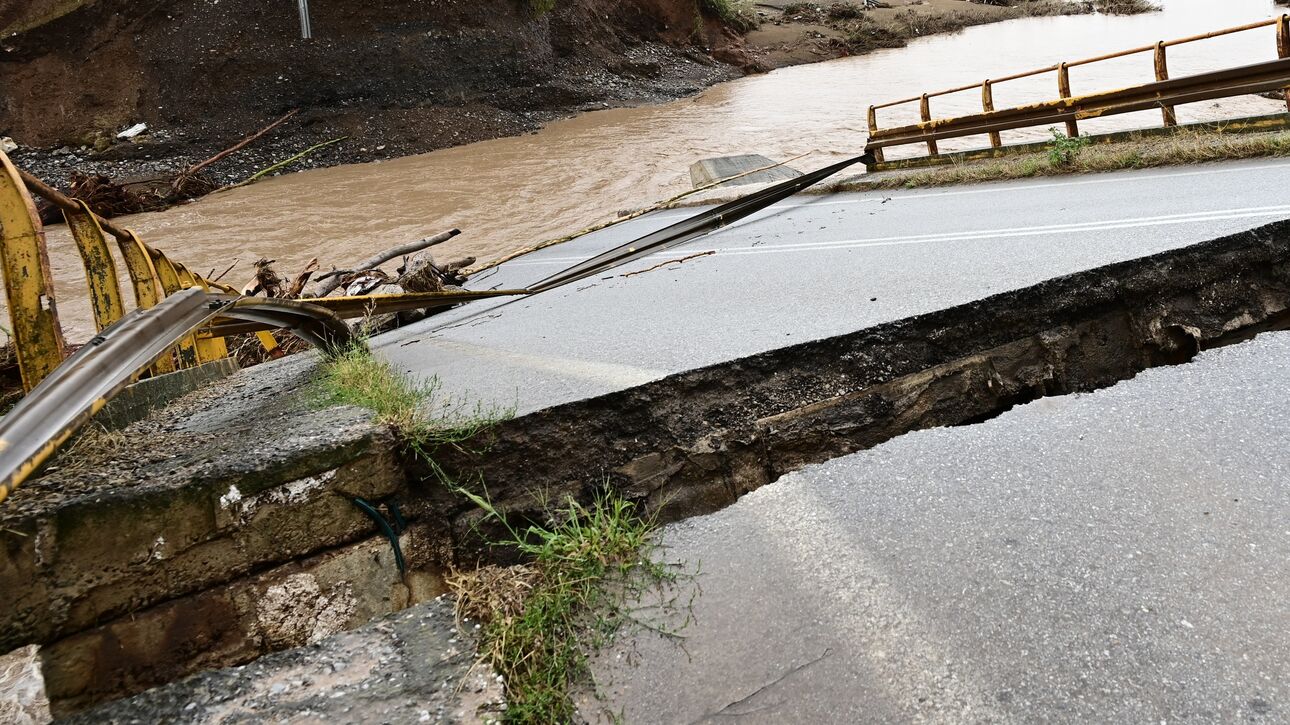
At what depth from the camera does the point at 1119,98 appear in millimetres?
9469

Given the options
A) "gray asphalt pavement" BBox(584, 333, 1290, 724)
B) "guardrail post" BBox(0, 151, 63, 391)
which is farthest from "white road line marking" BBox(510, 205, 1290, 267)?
"guardrail post" BBox(0, 151, 63, 391)

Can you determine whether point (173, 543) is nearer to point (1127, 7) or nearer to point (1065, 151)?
point (1065, 151)

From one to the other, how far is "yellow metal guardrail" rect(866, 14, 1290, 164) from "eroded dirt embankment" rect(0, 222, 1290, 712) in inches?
225

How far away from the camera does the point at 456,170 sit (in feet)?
68.1

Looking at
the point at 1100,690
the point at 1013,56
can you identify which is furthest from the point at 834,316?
Result: the point at 1013,56

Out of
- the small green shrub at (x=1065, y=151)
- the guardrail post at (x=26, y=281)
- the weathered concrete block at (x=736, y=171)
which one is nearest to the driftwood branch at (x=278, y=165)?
the weathered concrete block at (x=736, y=171)

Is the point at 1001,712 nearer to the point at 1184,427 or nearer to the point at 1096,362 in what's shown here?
the point at 1184,427

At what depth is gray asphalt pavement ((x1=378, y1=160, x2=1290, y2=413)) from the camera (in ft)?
12.4

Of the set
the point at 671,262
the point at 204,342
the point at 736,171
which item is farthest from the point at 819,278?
the point at 736,171

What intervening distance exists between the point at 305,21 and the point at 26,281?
2365cm

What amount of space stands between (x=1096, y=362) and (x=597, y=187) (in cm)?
1572

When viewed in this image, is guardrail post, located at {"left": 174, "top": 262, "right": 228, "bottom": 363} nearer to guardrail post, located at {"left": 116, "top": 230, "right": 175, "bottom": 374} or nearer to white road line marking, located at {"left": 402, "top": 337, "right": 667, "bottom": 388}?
guardrail post, located at {"left": 116, "top": 230, "right": 175, "bottom": 374}

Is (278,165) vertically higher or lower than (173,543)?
higher

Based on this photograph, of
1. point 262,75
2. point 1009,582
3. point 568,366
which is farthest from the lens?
point 262,75
